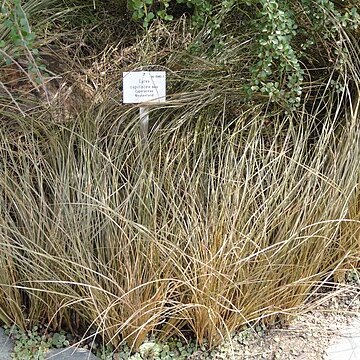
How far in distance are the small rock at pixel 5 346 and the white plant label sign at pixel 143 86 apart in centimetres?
94

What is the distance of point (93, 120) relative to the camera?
6.85ft

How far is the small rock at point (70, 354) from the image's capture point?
1625mm

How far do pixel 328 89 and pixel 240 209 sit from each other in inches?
31.2

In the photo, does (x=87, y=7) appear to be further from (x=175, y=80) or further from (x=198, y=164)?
(x=198, y=164)

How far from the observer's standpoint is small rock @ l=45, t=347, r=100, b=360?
163 centimetres

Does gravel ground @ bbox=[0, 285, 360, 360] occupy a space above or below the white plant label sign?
below

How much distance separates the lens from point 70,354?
5.36 ft

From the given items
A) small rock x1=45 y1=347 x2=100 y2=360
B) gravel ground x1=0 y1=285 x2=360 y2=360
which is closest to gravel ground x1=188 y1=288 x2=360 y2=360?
gravel ground x1=0 y1=285 x2=360 y2=360

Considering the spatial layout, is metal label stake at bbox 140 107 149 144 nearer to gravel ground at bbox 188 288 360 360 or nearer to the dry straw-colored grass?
the dry straw-colored grass

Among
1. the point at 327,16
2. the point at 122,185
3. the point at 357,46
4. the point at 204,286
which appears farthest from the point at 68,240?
the point at 357,46

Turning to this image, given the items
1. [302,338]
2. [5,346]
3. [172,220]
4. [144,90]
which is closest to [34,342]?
[5,346]

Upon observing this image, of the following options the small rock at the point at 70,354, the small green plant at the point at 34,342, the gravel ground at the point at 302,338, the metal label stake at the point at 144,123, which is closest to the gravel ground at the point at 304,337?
the gravel ground at the point at 302,338

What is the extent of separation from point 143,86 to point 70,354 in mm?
1013

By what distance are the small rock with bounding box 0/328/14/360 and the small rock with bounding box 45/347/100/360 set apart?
4.8 inches
